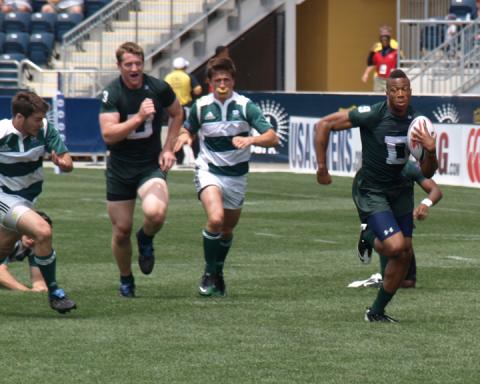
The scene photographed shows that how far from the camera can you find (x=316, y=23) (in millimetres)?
39906

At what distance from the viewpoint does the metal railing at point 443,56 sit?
31000 millimetres

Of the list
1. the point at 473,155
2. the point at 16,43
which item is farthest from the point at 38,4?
the point at 473,155

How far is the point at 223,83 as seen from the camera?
12.3 metres

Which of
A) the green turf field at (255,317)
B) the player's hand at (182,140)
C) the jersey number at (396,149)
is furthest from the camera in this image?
the player's hand at (182,140)

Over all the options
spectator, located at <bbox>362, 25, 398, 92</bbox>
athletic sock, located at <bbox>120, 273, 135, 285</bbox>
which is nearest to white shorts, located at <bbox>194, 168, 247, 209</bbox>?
athletic sock, located at <bbox>120, 273, 135, 285</bbox>

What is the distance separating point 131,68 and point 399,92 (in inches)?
87.9

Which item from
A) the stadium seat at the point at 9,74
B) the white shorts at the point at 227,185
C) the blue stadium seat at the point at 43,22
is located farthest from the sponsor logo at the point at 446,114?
the white shorts at the point at 227,185

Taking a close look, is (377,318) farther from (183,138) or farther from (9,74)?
(9,74)

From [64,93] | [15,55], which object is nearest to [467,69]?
[64,93]

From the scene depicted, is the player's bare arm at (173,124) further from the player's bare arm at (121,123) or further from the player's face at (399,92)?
the player's face at (399,92)

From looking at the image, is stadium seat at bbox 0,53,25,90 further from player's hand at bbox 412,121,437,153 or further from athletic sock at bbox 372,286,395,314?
player's hand at bbox 412,121,437,153

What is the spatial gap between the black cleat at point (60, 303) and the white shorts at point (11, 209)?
0.61 meters

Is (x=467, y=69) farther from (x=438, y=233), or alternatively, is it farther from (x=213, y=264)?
(x=213, y=264)

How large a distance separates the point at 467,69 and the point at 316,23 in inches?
373
